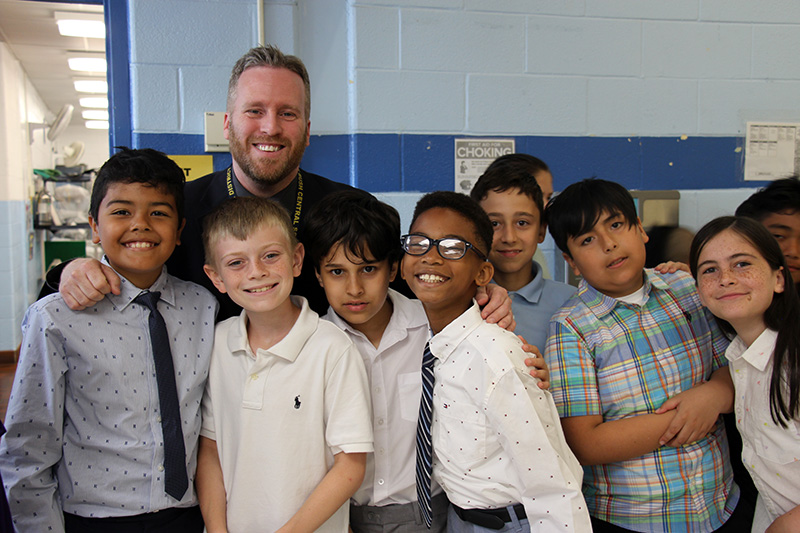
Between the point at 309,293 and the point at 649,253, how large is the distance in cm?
140

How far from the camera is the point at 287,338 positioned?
1.22 m

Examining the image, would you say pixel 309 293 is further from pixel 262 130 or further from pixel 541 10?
pixel 541 10

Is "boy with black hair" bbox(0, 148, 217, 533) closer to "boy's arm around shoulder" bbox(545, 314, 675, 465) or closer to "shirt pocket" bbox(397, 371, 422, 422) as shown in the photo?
"shirt pocket" bbox(397, 371, 422, 422)

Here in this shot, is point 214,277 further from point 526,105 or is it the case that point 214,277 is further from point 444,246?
point 526,105

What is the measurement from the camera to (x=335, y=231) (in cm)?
130

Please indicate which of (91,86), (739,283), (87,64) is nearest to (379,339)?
(739,283)

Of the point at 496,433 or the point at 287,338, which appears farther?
the point at 287,338

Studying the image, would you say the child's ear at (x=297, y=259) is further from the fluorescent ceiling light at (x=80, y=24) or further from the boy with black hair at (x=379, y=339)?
the fluorescent ceiling light at (x=80, y=24)

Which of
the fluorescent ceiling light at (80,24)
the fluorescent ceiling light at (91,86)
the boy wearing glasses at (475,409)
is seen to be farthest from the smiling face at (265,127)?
the fluorescent ceiling light at (91,86)

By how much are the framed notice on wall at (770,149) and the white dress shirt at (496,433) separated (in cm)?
214

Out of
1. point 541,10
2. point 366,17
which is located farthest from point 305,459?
point 541,10

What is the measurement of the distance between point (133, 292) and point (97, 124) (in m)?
10.7

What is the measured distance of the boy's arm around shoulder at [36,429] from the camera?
3.65 ft

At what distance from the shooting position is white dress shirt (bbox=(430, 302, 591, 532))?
1051 millimetres
